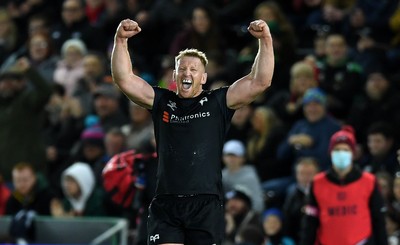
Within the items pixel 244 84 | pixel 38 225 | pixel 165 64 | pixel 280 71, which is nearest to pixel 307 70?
pixel 280 71

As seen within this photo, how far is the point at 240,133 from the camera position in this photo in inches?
531

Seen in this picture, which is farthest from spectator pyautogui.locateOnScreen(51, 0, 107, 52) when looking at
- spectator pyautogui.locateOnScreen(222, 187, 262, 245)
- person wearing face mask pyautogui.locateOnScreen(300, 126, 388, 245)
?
person wearing face mask pyautogui.locateOnScreen(300, 126, 388, 245)

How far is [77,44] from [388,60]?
412 cm

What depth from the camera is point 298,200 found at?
12.0m

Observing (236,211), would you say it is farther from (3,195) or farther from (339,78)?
(3,195)

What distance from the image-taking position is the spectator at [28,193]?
1303cm

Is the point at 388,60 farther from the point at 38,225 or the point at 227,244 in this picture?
the point at 38,225

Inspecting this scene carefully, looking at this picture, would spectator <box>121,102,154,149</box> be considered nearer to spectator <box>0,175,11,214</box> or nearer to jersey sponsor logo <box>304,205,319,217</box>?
spectator <box>0,175,11,214</box>

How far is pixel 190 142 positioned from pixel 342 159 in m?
3.23

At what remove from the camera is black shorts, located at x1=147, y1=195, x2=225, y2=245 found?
7516mm

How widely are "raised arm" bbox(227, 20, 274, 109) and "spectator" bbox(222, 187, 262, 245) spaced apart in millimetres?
4132

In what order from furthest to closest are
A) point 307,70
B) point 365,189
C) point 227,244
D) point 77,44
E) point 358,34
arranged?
point 77,44, point 358,34, point 307,70, point 227,244, point 365,189

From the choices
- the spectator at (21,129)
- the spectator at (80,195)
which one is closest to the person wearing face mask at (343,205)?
the spectator at (80,195)

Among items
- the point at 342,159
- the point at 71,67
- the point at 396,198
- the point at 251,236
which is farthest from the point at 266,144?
the point at 71,67
